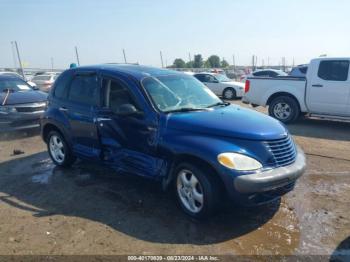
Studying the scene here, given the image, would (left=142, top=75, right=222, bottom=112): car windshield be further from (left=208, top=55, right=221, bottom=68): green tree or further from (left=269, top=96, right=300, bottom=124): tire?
(left=208, top=55, right=221, bottom=68): green tree

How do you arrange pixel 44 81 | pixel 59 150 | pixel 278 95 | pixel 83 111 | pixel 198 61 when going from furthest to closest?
1. pixel 198 61
2. pixel 44 81
3. pixel 278 95
4. pixel 59 150
5. pixel 83 111

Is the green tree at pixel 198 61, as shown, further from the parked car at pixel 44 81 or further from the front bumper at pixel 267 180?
the front bumper at pixel 267 180

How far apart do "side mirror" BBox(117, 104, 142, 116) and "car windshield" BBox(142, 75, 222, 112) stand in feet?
0.90

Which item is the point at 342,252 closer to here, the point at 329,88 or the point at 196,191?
the point at 196,191

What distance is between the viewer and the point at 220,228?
3.87 m

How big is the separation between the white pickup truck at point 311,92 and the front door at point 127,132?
642cm

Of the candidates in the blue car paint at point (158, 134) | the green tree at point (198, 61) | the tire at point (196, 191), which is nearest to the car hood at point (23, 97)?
the blue car paint at point (158, 134)

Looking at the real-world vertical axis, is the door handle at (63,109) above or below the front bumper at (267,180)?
above

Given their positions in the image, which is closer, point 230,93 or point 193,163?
point 193,163

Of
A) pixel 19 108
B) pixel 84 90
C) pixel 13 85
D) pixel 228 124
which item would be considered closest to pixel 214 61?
pixel 13 85

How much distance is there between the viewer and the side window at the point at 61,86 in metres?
5.76

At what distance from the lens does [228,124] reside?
402cm

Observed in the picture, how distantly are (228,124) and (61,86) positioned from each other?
3.23m

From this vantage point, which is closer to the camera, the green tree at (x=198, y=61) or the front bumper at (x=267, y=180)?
the front bumper at (x=267, y=180)
